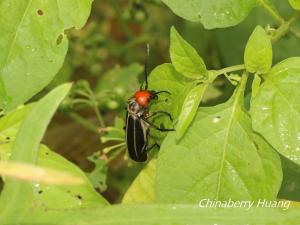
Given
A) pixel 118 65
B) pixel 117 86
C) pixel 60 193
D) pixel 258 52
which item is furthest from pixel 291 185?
pixel 118 65

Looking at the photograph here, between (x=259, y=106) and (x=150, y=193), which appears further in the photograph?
(x=150, y=193)

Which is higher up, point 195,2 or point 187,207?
point 195,2

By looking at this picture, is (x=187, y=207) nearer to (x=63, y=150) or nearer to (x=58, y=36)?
(x=58, y=36)

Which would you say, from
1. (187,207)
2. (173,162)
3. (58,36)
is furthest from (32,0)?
(187,207)

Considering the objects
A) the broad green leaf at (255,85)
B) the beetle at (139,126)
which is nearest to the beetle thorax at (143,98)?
the beetle at (139,126)

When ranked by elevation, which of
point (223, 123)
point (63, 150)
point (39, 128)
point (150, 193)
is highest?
point (39, 128)

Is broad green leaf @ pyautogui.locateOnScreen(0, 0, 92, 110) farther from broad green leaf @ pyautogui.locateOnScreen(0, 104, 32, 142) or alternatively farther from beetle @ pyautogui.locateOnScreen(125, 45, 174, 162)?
beetle @ pyautogui.locateOnScreen(125, 45, 174, 162)

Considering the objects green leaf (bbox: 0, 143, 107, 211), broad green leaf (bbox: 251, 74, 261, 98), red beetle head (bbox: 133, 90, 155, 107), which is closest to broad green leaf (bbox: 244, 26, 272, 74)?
broad green leaf (bbox: 251, 74, 261, 98)
